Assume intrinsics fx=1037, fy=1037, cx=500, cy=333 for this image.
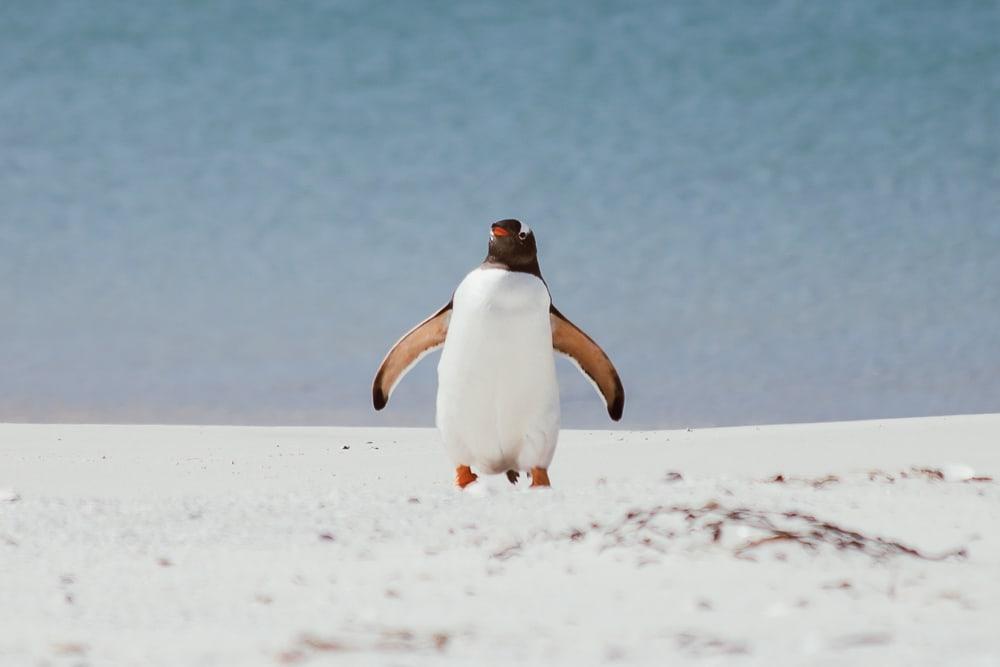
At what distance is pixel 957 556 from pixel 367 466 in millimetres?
6723

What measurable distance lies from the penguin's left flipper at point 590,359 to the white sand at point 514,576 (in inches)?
55.7

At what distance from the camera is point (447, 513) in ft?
13.1

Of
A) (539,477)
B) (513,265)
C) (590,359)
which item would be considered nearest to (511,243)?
(513,265)

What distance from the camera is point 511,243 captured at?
18.5ft

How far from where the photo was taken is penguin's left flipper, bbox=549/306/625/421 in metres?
6.14

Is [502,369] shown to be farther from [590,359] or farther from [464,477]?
[590,359]

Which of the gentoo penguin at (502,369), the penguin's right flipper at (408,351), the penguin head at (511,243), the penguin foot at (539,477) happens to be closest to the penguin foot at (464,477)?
the gentoo penguin at (502,369)

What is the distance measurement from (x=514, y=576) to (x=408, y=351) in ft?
11.7

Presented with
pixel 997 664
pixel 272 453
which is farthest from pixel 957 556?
pixel 272 453

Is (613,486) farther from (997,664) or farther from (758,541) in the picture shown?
(997,664)

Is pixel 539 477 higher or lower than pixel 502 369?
lower

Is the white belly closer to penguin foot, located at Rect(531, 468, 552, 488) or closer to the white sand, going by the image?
penguin foot, located at Rect(531, 468, 552, 488)

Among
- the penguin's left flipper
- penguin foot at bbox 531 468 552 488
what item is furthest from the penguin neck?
penguin foot at bbox 531 468 552 488

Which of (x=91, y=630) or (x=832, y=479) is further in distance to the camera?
(x=832, y=479)
